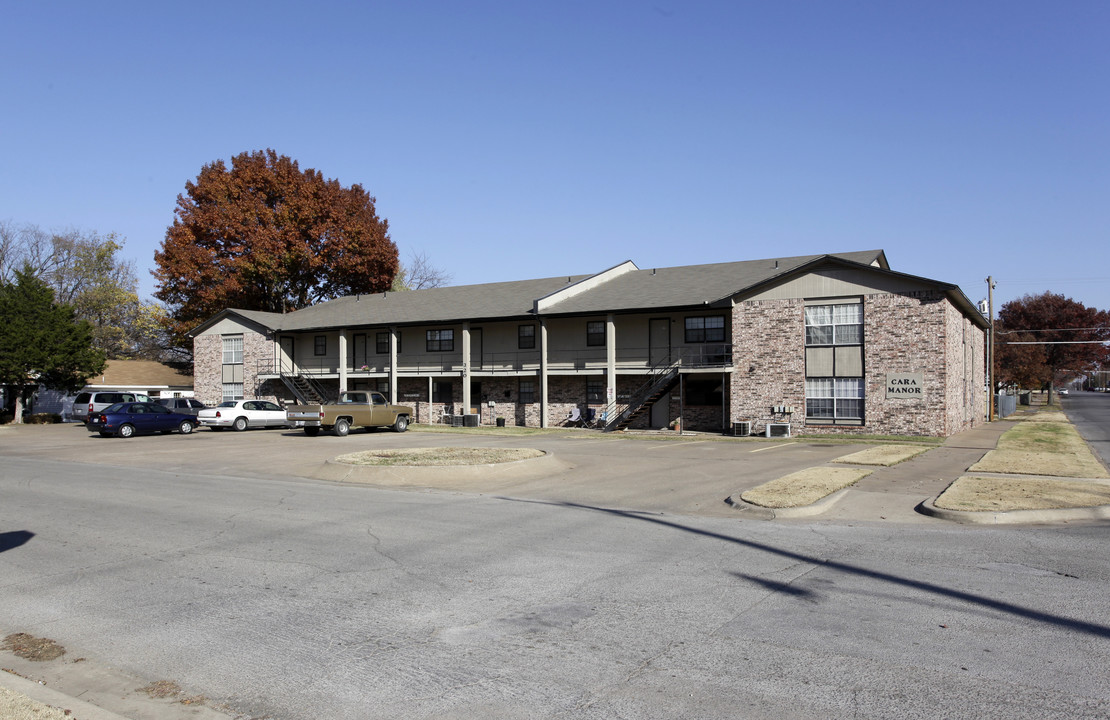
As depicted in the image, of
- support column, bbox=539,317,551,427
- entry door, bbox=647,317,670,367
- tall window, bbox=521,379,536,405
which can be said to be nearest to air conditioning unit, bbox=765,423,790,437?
entry door, bbox=647,317,670,367

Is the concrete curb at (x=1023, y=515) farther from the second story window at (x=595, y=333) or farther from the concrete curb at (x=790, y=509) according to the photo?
the second story window at (x=595, y=333)

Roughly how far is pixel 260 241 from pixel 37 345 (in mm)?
14632

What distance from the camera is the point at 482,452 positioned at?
2134 cm

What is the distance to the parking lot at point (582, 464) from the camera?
1479 centimetres

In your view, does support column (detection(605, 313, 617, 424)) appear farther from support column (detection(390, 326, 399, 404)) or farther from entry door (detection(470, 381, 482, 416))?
support column (detection(390, 326, 399, 404))

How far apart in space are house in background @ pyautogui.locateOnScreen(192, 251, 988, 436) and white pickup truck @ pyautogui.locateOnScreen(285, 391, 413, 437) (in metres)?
6.89

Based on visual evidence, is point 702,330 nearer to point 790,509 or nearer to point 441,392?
point 441,392

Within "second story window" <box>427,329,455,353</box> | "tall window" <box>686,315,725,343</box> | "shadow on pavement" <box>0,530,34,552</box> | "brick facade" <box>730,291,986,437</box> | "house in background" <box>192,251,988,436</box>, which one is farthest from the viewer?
"second story window" <box>427,329,455,353</box>

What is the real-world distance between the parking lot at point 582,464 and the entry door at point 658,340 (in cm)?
585

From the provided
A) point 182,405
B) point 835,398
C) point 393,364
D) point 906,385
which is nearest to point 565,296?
point 393,364

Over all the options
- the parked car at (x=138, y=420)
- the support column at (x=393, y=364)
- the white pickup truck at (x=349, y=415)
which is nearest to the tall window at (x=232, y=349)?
the support column at (x=393, y=364)

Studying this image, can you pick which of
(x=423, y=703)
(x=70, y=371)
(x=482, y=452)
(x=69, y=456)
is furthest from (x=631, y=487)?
(x=70, y=371)

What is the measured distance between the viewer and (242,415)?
126 feet

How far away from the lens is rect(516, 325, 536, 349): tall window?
42.0 m
